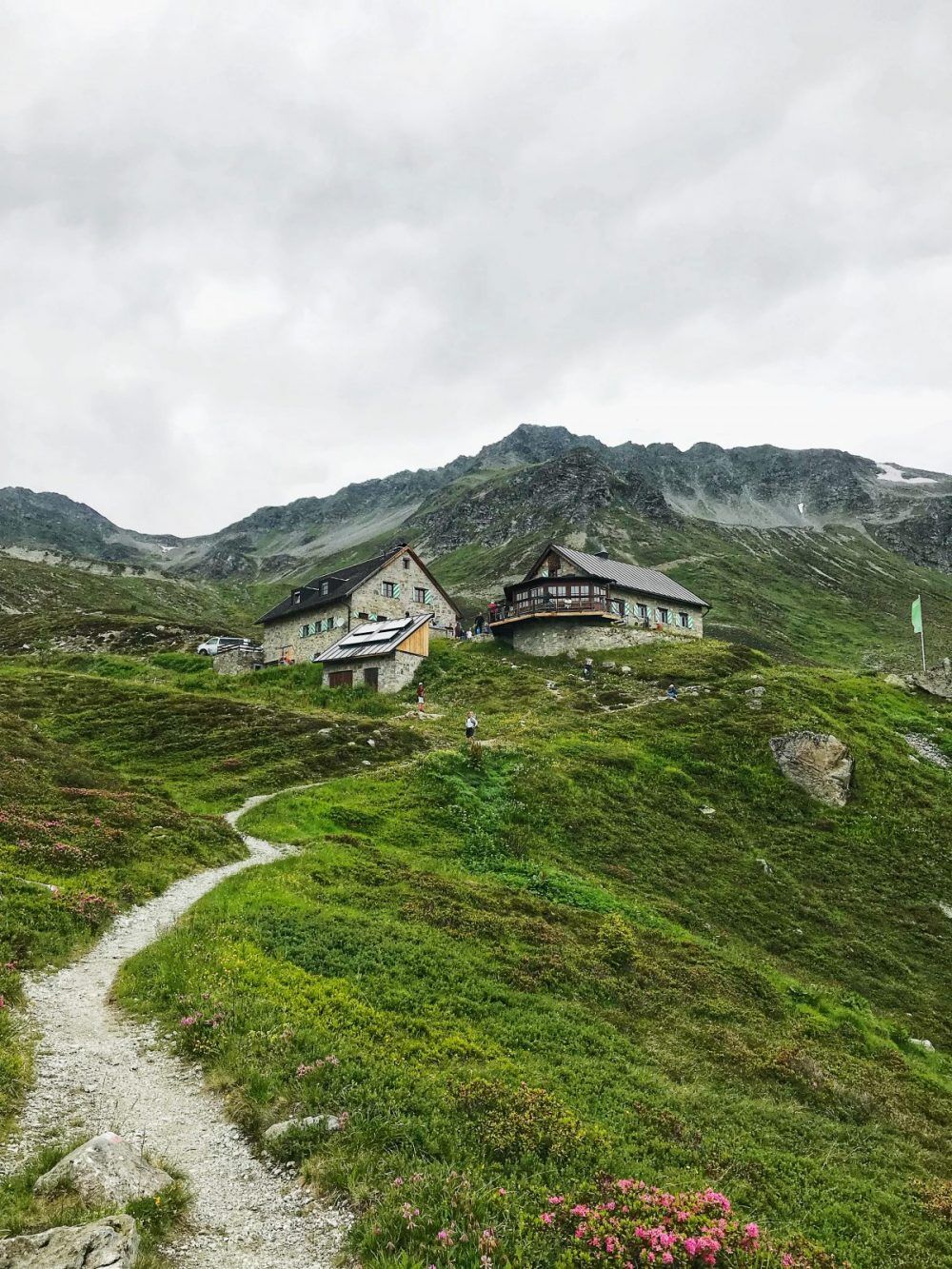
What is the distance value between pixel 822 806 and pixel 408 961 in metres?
32.5

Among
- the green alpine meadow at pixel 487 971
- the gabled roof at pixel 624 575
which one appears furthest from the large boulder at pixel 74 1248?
Result: the gabled roof at pixel 624 575

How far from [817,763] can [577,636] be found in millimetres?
31475

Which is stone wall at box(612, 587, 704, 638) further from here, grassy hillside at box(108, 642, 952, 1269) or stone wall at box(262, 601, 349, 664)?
grassy hillside at box(108, 642, 952, 1269)

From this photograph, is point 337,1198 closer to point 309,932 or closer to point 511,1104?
point 511,1104

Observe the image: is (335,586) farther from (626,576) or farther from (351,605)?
(626,576)

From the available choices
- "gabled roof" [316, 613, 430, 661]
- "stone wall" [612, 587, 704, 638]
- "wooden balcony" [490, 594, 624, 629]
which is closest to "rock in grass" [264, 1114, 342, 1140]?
"gabled roof" [316, 613, 430, 661]

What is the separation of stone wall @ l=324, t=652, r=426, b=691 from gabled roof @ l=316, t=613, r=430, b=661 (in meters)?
0.49

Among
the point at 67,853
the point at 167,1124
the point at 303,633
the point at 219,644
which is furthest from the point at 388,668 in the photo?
the point at 167,1124

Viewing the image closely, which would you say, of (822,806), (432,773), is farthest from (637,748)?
(432,773)

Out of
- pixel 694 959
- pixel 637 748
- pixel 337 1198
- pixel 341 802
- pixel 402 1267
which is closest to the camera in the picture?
pixel 402 1267

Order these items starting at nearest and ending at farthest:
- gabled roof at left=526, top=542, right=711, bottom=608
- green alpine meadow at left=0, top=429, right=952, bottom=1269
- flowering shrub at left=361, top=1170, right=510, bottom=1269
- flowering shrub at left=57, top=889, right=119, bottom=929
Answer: flowering shrub at left=361, top=1170, right=510, bottom=1269
green alpine meadow at left=0, top=429, right=952, bottom=1269
flowering shrub at left=57, top=889, right=119, bottom=929
gabled roof at left=526, top=542, right=711, bottom=608

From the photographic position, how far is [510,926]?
2252cm

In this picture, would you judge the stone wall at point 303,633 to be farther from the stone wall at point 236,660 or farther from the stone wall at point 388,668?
the stone wall at point 388,668

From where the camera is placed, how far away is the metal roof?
78938mm
